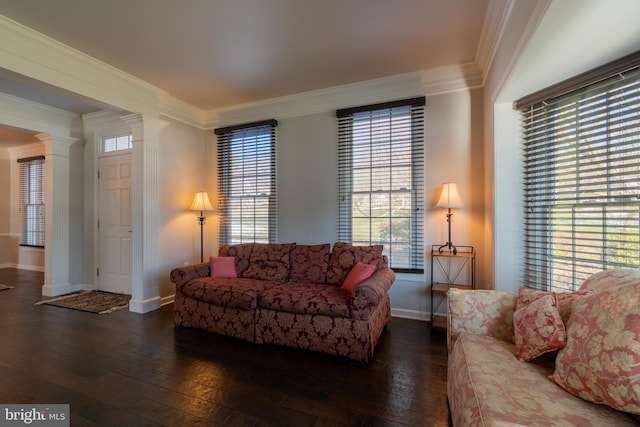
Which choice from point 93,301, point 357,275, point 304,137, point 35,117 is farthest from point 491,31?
point 35,117

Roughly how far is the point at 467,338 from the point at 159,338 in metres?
2.75

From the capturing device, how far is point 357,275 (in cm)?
274

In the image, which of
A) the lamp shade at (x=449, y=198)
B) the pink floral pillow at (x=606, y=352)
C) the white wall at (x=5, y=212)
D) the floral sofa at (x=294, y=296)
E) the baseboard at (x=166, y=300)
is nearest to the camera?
the pink floral pillow at (x=606, y=352)

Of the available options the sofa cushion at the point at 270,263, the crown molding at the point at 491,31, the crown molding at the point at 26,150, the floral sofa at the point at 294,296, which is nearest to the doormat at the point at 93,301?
the floral sofa at the point at 294,296

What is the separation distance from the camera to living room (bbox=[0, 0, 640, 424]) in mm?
1941

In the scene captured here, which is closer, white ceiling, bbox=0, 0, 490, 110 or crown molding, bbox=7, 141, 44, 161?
white ceiling, bbox=0, 0, 490, 110

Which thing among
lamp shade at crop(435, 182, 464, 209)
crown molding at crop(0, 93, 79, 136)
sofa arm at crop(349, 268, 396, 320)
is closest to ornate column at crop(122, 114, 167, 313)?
crown molding at crop(0, 93, 79, 136)

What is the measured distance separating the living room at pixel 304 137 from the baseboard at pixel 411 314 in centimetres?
1

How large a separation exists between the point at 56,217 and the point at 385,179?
16.1 feet

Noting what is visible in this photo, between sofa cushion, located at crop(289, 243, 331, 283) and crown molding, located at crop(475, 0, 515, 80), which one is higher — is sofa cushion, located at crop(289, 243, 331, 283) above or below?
below

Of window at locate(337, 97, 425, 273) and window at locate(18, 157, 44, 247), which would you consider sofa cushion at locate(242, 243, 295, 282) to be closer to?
window at locate(337, 97, 425, 273)

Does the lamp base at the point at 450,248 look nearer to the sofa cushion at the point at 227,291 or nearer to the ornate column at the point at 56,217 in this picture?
the sofa cushion at the point at 227,291

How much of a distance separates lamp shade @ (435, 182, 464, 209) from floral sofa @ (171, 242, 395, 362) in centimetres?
83

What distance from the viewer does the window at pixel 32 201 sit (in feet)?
19.7
